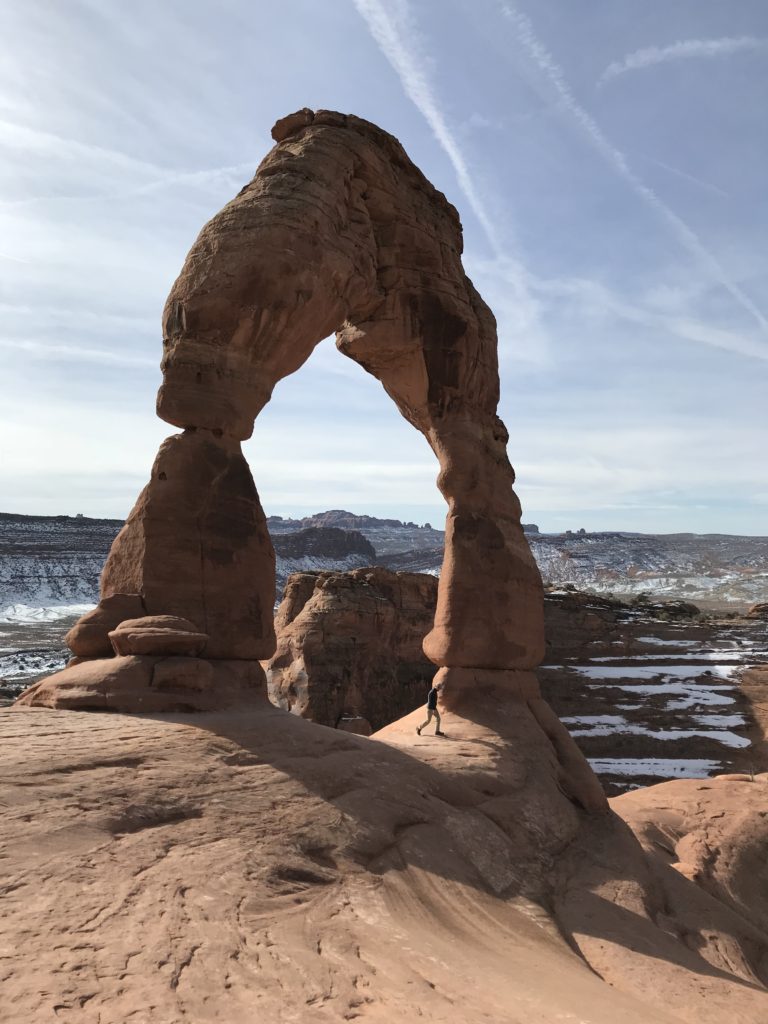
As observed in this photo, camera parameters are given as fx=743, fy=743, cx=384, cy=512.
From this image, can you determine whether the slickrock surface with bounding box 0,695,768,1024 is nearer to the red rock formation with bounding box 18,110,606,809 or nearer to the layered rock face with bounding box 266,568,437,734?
the red rock formation with bounding box 18,110,606,809

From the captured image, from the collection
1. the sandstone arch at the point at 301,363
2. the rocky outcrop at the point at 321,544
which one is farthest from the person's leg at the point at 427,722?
the rocky outcrop at the point at 321,544

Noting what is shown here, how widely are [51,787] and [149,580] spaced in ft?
11.7

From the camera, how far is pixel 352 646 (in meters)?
29.8

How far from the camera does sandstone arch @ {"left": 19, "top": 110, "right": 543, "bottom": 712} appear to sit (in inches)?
358

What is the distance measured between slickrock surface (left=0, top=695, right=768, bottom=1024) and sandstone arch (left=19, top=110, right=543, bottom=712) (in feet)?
6.18

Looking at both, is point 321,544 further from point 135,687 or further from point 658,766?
point 135,687

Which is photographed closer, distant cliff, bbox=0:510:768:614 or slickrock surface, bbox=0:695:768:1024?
slickrock surface, bbox=0:695:768:1024

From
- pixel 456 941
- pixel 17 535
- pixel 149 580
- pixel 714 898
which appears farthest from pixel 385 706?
pixel 17 535

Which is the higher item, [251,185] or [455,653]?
[251,185]

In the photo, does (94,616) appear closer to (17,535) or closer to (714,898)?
(714,898)

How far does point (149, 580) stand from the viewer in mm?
8805

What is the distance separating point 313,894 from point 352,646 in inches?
961

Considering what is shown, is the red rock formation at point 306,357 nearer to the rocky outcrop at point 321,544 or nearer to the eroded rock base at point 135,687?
the eroded rock base at point 135,687

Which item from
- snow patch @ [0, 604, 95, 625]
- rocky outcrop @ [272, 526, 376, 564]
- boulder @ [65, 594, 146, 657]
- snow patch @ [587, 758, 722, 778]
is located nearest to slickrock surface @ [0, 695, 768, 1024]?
boulder @ [65, 594, 146, 657]
